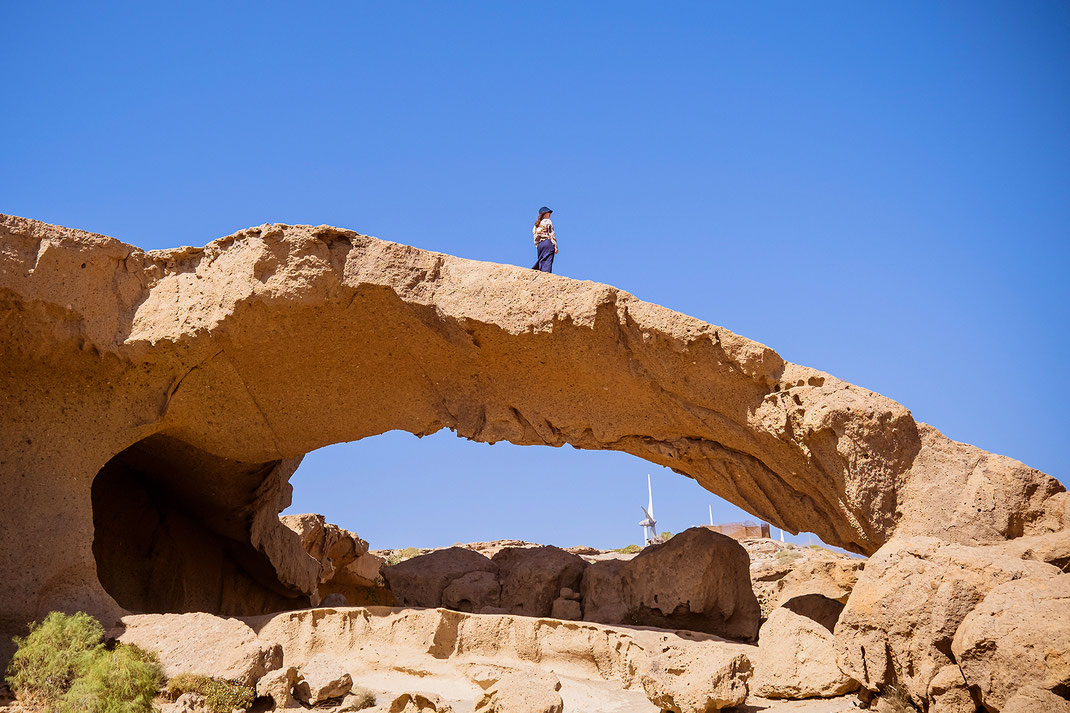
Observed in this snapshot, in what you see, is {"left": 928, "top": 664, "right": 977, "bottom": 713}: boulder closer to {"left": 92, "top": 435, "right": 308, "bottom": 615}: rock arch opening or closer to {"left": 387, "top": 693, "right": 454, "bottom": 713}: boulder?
{"left": 387, "top": 693, "right": 454, "bottom": 713}: boulder

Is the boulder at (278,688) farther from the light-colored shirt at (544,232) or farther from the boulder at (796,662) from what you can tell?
the light-colored shirt at (544,232)

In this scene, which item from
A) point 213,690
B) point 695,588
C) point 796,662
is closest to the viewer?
point 213,690

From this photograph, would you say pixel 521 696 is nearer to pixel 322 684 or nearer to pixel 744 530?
pixel 322 684

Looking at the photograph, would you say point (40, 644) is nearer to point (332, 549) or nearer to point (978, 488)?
point (332, 549)

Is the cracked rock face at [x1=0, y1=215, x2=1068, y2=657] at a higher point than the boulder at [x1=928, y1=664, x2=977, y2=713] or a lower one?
higher

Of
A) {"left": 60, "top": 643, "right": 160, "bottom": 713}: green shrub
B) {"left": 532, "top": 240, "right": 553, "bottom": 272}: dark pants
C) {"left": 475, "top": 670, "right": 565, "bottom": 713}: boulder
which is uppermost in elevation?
{"left": 532, "top": 240, "right": 553, "bottom": 272}: dark pants

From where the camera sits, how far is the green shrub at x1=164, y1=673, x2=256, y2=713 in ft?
23.2

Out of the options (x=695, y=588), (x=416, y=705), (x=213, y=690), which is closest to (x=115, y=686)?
(x=213, y=690)

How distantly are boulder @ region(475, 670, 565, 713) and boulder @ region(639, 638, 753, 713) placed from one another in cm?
92

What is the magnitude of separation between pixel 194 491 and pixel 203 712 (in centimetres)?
567

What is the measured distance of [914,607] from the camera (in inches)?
288

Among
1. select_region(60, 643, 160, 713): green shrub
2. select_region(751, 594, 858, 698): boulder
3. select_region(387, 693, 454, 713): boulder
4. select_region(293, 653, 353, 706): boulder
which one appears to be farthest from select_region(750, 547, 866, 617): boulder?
select_region(60, 643, 160, 713): green shrub

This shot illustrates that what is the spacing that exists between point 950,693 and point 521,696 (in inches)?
119

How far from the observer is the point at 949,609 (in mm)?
7180
